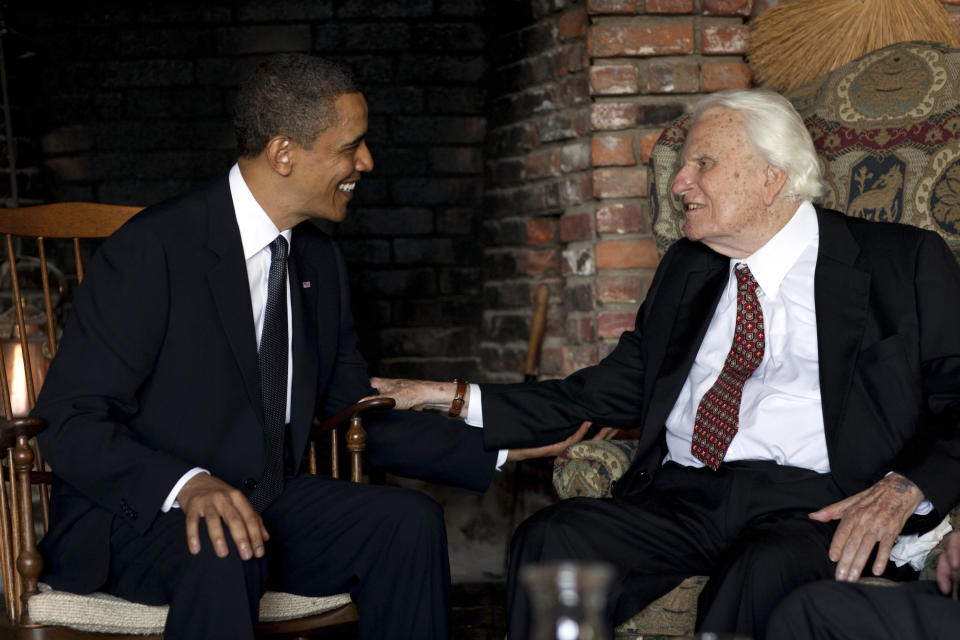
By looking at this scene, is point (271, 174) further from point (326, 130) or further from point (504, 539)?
point (504, 539)

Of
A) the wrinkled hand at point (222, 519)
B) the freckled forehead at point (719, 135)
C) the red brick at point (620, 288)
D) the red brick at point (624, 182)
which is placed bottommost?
the wrinkled hand at point (222, 519)

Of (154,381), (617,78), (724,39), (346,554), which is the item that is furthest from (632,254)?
(154,381)

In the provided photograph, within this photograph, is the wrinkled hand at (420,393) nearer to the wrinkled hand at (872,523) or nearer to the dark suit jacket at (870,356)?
the dark suit jacket at (870,356)

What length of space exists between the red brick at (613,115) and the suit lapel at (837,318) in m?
0.91

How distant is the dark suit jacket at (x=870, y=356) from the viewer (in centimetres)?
184

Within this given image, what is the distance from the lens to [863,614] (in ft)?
4.83

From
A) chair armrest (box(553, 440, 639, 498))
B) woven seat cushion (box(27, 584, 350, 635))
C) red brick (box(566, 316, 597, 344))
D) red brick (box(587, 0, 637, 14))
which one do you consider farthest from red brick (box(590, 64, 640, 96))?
woven seat cushion (box(27, 584, 350, 635))

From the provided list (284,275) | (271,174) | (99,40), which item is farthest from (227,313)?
(99,40)

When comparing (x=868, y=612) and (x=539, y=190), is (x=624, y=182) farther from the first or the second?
(x=868, y=612)

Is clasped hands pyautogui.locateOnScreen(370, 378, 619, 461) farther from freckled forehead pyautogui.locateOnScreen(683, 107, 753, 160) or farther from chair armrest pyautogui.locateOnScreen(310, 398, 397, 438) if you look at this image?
freckled forehead pyautogui.locateOnScreen(683, 107, 753, 160)

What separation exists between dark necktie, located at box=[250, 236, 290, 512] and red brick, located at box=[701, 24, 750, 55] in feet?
4.49

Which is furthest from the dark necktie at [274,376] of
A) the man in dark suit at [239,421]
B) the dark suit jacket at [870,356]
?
the dark suit jacket at [870,356]

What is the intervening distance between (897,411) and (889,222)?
0.42m

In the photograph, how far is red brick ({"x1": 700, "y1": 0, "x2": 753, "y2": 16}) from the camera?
2768 mm
